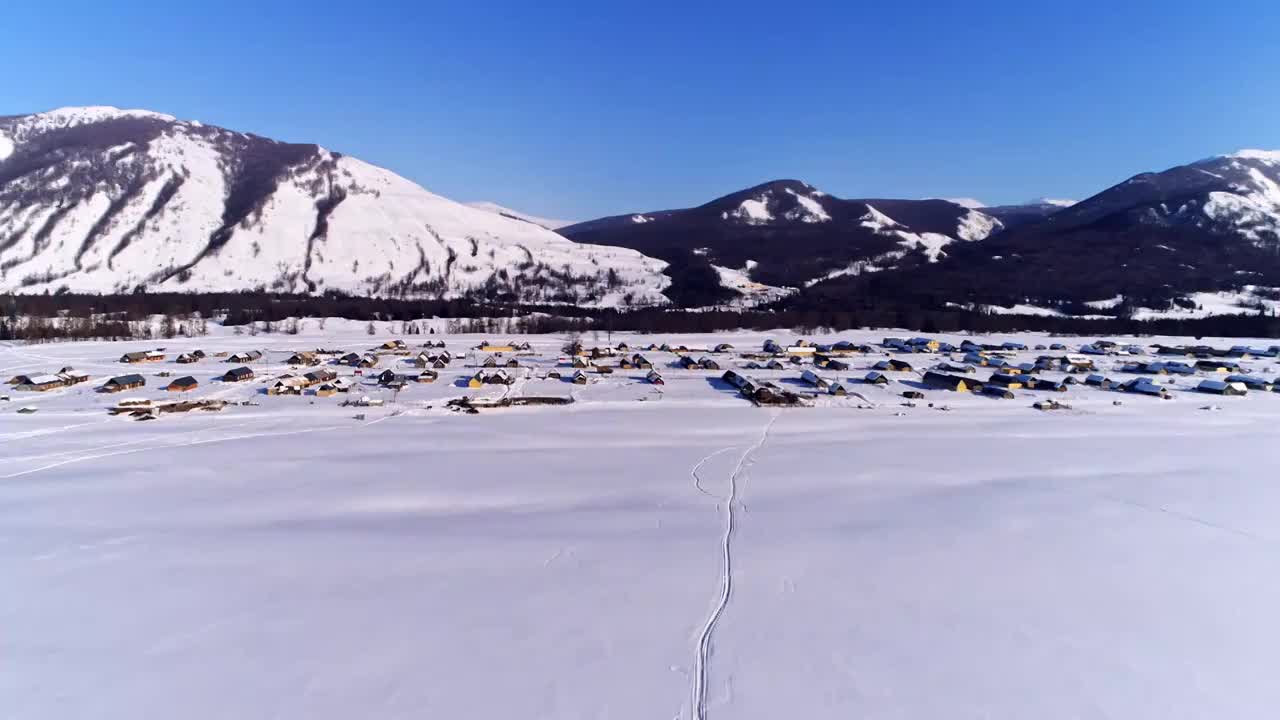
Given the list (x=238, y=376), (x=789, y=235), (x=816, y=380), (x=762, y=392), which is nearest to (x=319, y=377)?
(x=238, y=376)

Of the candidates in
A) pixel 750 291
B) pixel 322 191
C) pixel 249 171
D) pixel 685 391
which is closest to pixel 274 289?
pixel 322 191

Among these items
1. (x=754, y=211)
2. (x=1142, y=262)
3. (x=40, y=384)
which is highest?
(x=754, y=211)

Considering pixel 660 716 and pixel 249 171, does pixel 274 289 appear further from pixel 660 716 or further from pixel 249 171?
pixel 660 716

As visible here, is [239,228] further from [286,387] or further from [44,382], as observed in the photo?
[286,387]

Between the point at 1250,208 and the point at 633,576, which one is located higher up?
the point at 1250,208

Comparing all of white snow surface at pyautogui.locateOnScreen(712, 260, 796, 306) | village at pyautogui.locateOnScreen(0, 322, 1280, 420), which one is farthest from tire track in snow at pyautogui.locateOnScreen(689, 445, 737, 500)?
white snow surface at pyautogui.locateOnScreen(712, 260, 796, 306)

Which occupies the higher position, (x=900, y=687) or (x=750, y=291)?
(x=750, y=291)

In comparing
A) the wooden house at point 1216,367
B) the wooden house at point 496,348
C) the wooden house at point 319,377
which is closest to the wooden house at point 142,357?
the wooden house at point 319,377
